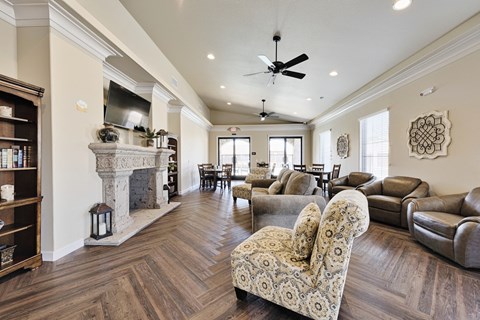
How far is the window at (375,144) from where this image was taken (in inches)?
194

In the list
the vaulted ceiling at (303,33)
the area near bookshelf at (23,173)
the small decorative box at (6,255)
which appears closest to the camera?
the small decorative box at (6,255)

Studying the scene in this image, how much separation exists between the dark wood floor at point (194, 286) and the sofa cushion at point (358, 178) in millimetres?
2331

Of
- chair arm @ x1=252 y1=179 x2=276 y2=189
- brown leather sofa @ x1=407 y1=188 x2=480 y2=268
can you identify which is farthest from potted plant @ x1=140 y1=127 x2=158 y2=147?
brown leather sofa @ x1=407 y1=188 x2=480 y2=268

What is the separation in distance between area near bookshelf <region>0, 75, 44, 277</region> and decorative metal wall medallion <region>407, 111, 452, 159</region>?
227 inches

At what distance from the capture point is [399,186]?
4.03 metres

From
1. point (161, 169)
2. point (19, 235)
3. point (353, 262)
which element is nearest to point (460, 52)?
point (353, 262)

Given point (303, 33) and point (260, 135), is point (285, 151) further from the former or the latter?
point (303, 33)

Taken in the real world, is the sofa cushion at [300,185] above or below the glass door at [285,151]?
below

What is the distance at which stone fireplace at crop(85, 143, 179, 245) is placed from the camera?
122 inches

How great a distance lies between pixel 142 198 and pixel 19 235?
2411mm

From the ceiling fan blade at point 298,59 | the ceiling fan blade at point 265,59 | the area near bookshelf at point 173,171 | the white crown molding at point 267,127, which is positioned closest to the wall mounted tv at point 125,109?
the area near bookshelf at point 173,171

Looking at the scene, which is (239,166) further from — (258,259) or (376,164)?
(258,259)

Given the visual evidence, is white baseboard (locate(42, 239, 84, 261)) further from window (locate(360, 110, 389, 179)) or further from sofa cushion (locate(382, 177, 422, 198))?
window (locate(360, 110, 389, 179))

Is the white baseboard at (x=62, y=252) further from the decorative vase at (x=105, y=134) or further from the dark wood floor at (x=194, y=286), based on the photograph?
the decorative vase at (x=105, y=134)
